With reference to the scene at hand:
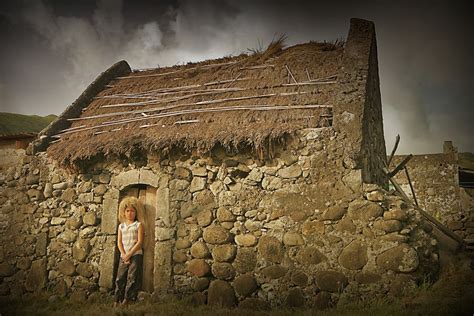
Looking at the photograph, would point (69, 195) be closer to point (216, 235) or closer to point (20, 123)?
point (216, 235)

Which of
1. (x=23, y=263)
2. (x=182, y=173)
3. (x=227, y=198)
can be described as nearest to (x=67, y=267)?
(x=23, y=263)

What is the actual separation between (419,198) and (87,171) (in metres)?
14.0

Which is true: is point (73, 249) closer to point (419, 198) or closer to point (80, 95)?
point (80, 95)

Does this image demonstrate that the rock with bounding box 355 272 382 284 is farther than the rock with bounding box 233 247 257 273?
No

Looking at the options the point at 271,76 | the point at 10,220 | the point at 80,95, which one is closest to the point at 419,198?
the point at 271,76

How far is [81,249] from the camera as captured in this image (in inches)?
242

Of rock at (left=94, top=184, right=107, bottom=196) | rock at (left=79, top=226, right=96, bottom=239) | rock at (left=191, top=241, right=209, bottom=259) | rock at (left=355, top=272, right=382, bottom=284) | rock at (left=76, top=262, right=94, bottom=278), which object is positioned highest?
rock at (left=94, top=184, right=107, bottom=196)

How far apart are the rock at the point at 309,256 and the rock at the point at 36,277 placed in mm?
4408

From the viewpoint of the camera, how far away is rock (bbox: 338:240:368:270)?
4.65 m

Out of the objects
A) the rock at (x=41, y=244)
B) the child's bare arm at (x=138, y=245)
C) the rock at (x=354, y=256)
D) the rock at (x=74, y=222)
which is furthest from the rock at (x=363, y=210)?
the rock at (x=41, y=244)

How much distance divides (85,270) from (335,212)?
4.14 metres

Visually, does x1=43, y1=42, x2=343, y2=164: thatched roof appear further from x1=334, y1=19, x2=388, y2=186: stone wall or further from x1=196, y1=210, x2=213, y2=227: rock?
x1=196, y1=210, x2=213, y2=227: rock

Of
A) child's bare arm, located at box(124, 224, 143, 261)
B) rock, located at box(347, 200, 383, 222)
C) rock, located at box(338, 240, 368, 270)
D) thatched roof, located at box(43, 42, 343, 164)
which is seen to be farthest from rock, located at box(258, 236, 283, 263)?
child's bare arm, located at box(124, 224, 143, 261)

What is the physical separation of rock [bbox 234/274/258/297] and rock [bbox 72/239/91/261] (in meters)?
2.65
